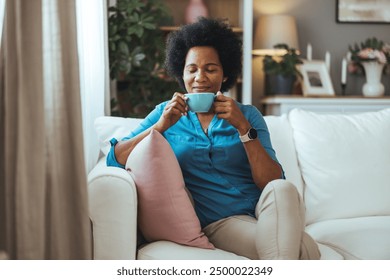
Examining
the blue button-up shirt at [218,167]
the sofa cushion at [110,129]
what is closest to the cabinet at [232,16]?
the sofa cushion at [110,129]

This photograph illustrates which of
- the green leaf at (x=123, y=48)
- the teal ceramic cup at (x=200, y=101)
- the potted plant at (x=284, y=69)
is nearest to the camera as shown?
the teal ceramic cup at (x=200, y=101)

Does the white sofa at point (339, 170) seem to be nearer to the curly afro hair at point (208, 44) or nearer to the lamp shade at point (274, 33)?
the curly afro hair at point (208, 44)

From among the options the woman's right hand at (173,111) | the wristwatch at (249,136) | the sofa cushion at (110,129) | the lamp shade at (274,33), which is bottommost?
the sofa cushion at (110,129)

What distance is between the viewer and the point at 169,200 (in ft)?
3.83

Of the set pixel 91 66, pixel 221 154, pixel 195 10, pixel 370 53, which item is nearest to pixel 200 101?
pixel 221 154

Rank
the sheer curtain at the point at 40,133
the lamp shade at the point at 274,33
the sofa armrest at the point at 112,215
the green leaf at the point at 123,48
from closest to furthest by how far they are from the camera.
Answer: the sheer curtain at the point at 40,133
the sofa armrest at the point at 112,215
the green leaf at the point at 123,48
the lamp shade at the point at 274,33

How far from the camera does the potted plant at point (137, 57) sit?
2.73 metres

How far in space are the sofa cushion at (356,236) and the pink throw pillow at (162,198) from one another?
0.45 m

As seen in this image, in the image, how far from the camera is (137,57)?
2.72 meters

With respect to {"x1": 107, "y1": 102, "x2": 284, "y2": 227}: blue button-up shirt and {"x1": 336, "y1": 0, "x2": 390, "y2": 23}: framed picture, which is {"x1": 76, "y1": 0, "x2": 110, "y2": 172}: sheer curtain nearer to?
{"x1": 107, "y1": 102, "x2": 284, "y2": 227}: blue button-up shirt

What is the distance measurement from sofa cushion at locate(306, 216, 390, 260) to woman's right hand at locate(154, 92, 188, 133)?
0.55 meters

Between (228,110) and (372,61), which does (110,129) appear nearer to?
(228,110)

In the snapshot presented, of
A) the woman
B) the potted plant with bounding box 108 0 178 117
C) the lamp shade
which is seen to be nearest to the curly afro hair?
the woman

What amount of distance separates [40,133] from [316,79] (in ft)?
8.43
